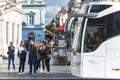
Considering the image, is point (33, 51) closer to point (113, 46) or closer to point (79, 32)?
point (79, 32)

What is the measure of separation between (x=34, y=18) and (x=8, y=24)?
121ft

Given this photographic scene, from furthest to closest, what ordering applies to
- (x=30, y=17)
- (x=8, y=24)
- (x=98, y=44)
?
1. (x=30, y=17)
2. (x=8, y=24)
3. (x=98, y=44)

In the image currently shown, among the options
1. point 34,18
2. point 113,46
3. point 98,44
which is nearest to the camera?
point 113,46

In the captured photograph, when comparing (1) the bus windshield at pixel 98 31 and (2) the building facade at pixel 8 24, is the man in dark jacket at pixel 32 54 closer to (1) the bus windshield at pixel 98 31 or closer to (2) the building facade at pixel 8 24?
(1) the bus windshield at pixel 98 31

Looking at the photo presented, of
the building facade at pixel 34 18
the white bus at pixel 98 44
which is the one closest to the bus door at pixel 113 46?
the white bus at pixel 98 44

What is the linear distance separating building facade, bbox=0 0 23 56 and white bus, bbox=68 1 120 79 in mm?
29115

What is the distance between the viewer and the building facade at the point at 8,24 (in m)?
50.4

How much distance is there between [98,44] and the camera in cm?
1981

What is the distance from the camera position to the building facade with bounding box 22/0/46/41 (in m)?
90.6

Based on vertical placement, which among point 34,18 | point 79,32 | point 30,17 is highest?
point 30,17

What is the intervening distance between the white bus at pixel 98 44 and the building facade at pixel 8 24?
29.1 meters

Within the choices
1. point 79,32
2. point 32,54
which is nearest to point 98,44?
point 79,32

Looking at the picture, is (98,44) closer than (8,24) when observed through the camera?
Yes

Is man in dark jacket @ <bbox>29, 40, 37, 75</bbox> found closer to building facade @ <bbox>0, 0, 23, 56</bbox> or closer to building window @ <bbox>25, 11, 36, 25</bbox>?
building facade @ <bbox>0, 0, 23, 56</bbox>
